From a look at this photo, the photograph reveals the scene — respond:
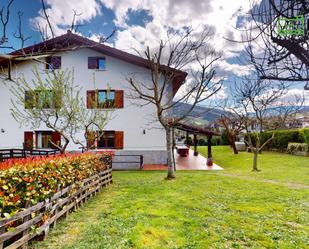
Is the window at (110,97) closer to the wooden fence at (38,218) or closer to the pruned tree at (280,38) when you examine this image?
the wooden fence at (38,218)

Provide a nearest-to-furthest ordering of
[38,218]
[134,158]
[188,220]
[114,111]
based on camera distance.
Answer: [38,218]
[188,220]
[134,158]
[114,111]

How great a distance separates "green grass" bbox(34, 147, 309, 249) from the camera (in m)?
5.30

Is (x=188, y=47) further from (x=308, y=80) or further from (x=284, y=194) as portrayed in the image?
(x=308, y=80)

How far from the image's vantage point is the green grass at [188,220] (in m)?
5.30

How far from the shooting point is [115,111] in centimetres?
1953

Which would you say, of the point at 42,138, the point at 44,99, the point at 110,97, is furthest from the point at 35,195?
the point at 42,138

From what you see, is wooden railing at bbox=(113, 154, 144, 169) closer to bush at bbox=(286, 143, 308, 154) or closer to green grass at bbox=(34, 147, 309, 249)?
green grass at bbox=(34, 147, 309, 249)

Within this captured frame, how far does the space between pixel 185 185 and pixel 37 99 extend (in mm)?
8508

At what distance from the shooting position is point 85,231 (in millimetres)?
5941

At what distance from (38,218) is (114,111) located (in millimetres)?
14425

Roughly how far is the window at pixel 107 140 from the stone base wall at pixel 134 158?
33.0 inches

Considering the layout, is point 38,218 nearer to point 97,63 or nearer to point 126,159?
point 126,159

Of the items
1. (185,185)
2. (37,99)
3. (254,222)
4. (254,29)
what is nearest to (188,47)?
(185,185)

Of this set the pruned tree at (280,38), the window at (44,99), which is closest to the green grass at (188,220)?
the pruned tree at (280,38)
